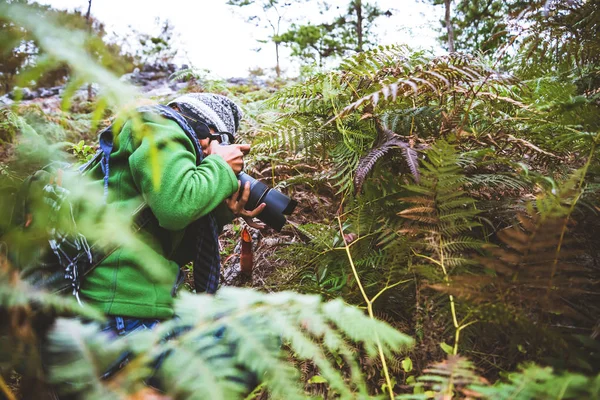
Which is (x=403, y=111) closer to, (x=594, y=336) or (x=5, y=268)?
(x=594, y=336)

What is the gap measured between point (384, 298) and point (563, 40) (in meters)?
1.13

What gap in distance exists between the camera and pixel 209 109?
4.97 feet

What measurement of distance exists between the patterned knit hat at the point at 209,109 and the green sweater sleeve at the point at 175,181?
0.27 metres

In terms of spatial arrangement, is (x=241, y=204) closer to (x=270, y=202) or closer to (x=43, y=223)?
(x=270, y=202)

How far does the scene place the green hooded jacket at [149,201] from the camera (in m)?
1.04

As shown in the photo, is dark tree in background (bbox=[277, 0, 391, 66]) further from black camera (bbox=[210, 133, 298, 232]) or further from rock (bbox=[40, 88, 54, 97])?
black camera (bbox=[210, 133, 298, 232])

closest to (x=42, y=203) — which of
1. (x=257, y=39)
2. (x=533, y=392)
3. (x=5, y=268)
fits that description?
(x=5, y=268)

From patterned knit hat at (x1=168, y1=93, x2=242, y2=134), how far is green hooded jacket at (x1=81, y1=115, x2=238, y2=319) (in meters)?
0.27

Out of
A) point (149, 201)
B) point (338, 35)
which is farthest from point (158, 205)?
point (338, 35)

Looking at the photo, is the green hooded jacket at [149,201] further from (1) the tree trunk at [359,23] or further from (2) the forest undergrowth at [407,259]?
(1) the tree trunk at [359,23]

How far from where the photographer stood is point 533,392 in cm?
51

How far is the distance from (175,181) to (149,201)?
0.34 ft

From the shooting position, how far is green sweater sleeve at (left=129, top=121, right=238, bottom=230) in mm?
1074

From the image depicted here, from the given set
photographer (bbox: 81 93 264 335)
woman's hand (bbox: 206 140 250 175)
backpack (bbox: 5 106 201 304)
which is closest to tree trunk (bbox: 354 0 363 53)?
woman's hand (bbox: 206 140 250 175)
